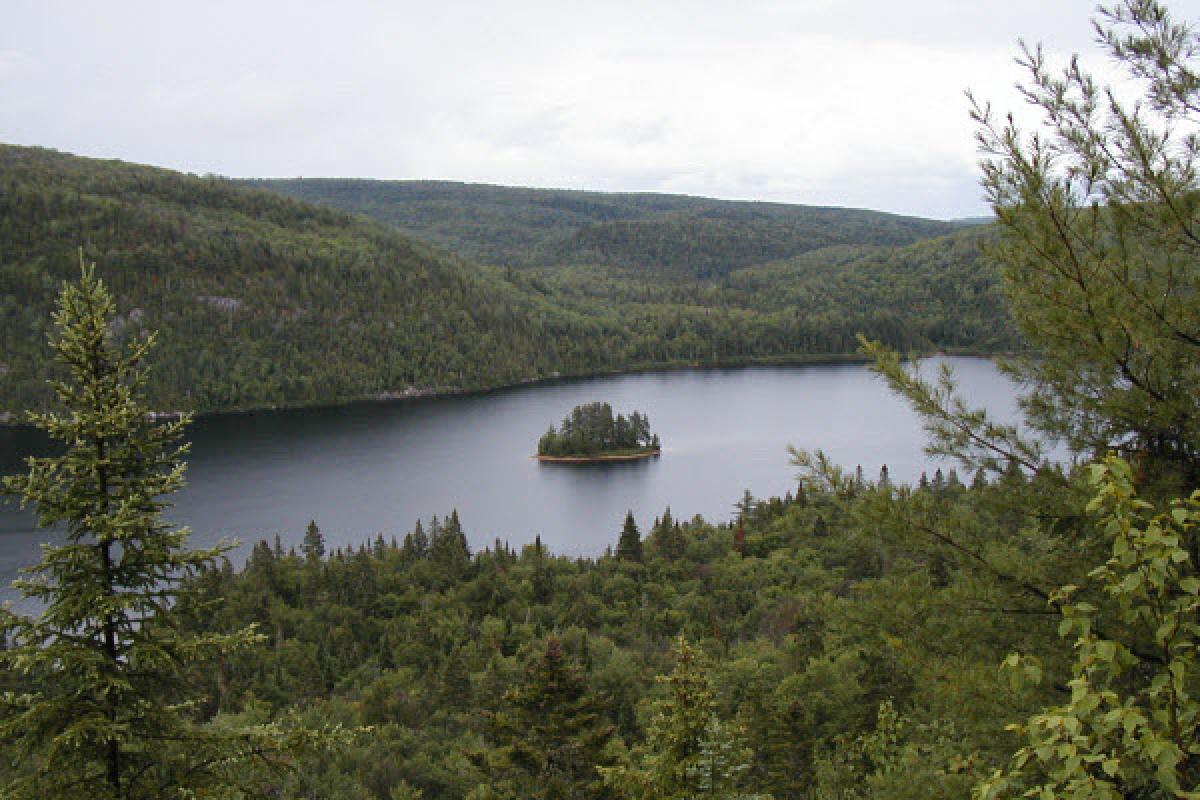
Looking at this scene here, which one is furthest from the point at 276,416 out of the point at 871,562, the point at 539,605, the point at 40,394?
the point at 871,562

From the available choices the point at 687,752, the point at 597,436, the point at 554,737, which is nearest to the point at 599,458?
the point at 597,436

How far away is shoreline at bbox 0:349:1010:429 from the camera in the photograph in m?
110

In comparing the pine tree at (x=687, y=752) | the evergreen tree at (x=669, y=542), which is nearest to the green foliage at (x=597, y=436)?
the evergreen tree at (x=669, y=542)

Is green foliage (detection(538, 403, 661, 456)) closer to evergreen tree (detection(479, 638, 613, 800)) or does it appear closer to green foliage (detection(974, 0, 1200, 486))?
evergreen tree (detection(479, 638, 613, 800))

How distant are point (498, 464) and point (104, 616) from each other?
226 ft

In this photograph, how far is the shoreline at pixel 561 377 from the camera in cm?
10950

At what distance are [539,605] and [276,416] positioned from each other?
72.1 metres

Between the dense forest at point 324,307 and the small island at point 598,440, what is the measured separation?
4805cm

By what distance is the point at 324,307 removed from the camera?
138500 mm

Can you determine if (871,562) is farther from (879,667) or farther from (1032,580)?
(1032,580)

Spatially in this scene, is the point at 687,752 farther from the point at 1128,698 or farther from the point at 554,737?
the point at 1128,698

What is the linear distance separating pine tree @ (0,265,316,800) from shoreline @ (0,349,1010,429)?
102 meters

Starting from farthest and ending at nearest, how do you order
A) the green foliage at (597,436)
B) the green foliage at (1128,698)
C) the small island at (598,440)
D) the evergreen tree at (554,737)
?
the green foliage at (597,436)
the small island at (598,440)
the evergreen tree at (554,737)
the green foliage at (1128,698)

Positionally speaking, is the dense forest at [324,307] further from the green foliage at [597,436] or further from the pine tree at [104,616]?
the pine tree at [104,616]
